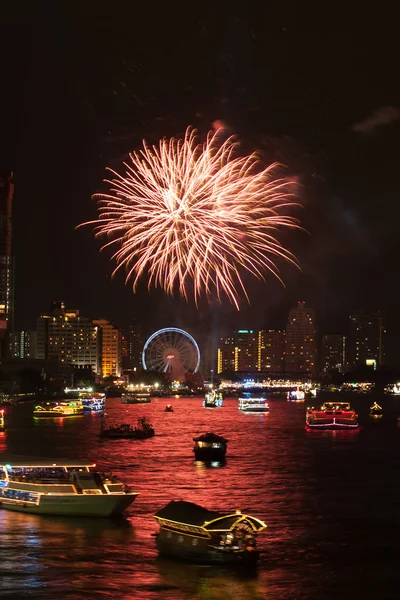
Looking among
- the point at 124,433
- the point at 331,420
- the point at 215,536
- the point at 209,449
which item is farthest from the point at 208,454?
the point at 331,420

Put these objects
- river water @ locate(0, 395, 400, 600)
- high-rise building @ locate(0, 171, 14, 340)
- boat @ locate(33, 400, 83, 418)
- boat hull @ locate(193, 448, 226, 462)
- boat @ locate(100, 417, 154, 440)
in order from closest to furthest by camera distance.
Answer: river water @ locate(0, 395, 400, 600) → boat hull @ locate(193, 448, 226, 462) → boat @ locate(100, 417, 154, 440) → boat @ locate(33, 400, 83, 418) → high-rise building @ locate(0, 171, 14, 340)

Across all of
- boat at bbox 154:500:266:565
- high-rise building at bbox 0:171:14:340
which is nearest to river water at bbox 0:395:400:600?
boat at bbox 154:500:266:565

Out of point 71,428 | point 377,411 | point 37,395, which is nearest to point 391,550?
point 71,428

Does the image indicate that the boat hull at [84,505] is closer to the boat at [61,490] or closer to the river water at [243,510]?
the boat at [61,490]

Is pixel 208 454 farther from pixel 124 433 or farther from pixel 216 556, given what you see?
pixel 216 556

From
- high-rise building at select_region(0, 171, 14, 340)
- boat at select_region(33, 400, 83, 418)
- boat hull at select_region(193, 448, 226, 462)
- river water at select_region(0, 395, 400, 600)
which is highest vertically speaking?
high-rise building at select_region(0, 171, 14, 340)

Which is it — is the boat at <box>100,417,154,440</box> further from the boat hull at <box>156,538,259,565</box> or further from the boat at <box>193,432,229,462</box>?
the boat hull at <box>156,538,259,565</box>
